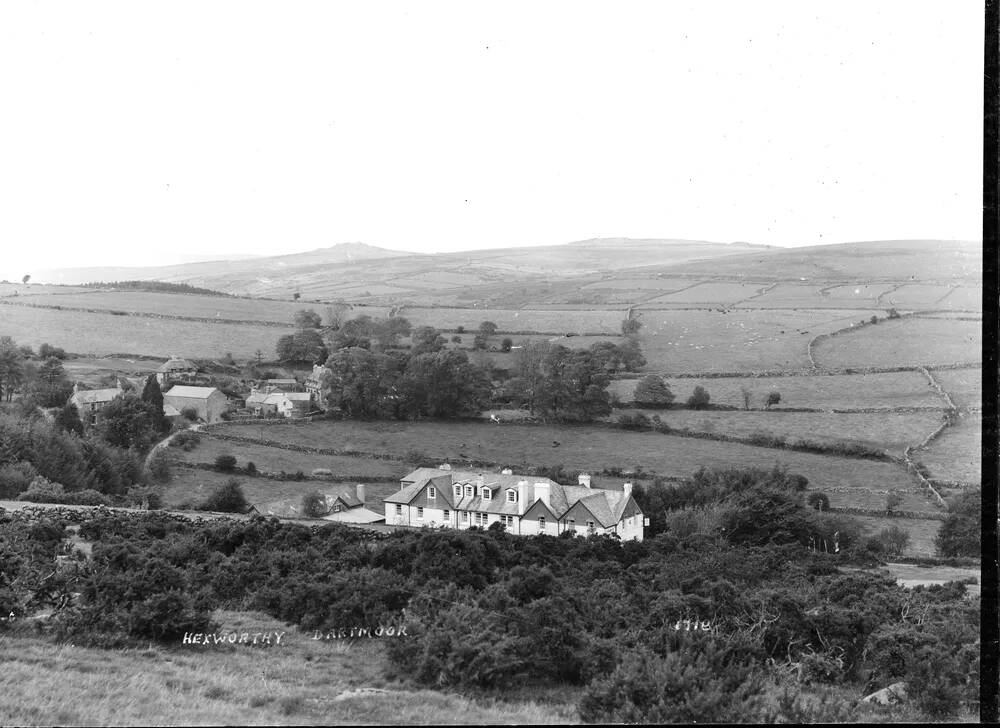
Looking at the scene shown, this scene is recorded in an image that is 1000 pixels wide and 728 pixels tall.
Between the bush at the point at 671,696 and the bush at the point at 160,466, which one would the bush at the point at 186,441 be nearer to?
the bush at the point at 160,466

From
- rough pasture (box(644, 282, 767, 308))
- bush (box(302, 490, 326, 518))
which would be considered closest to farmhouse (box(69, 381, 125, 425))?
bush (box(302, 490, 326, 518))

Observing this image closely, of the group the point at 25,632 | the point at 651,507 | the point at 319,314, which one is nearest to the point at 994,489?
the point at 25,632

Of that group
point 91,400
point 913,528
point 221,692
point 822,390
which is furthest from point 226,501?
point 913,528

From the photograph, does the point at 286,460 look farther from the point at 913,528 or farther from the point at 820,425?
the point at 913,528

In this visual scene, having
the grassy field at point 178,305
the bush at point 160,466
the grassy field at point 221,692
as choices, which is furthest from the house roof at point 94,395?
the grassy field at point 221,692

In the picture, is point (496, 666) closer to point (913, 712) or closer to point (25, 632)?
point (913, 712)
